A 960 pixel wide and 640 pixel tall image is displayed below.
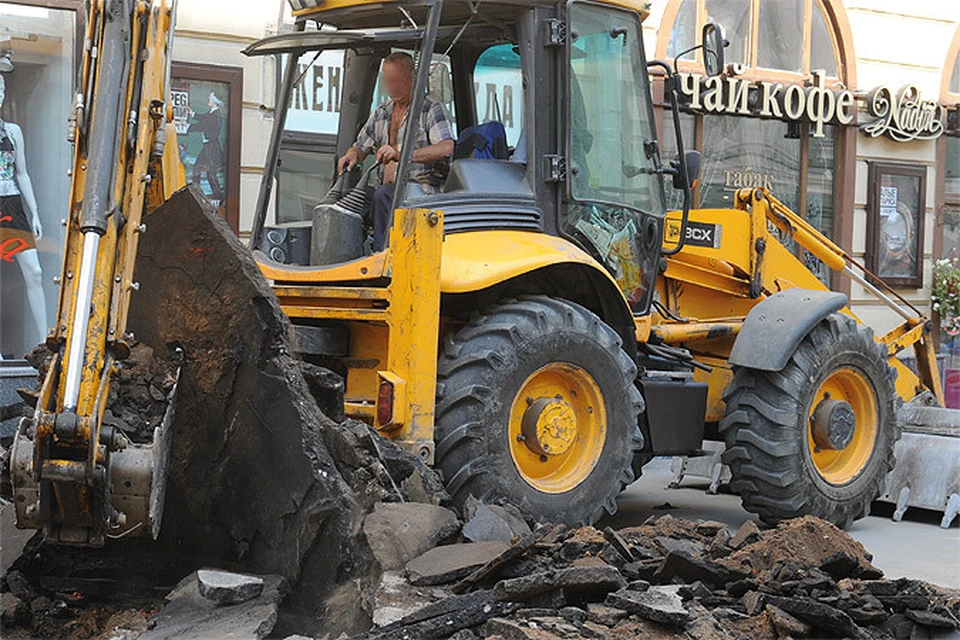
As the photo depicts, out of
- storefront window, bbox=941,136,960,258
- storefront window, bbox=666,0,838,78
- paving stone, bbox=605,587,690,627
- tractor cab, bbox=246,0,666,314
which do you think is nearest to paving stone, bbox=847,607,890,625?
paving stone, bbox=605,587,690,627

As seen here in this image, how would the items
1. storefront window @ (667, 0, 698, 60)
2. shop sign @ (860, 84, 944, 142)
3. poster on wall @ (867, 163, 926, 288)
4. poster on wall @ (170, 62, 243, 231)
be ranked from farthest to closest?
poster on wall @ (867, 163, 926, 288) → shop sign @ (860, 84, 944, 142) → storefront window @ (667, 0, 698, 60) → poster on wall @ (170, 62, 243, 231)

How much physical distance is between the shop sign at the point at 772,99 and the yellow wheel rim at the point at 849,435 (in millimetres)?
5979

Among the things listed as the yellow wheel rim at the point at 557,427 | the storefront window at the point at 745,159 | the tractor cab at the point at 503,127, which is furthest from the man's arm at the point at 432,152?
the storefront window at the point at 745,159

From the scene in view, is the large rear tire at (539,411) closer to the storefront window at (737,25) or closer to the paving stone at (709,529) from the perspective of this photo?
the paving stone at (709,529)

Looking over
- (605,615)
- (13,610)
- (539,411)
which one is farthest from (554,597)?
(13,610)

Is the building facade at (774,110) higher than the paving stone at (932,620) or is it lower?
higher

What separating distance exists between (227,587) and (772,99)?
11.0m

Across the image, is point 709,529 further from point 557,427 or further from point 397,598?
point 397,598

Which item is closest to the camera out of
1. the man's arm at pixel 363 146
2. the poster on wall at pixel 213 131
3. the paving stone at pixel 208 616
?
the paving stone at pixel 208 616

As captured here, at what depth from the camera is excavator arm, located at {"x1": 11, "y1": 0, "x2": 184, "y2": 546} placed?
15.0 feet

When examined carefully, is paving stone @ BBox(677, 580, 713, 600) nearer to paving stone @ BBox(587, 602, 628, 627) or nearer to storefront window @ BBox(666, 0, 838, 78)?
paving stone @ BBox(587, 602, 628, 627)

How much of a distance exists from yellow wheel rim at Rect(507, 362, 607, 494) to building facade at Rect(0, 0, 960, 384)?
4.76 meters

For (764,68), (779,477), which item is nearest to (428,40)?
(779,477)

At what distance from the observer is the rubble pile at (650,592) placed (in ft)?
15.7
